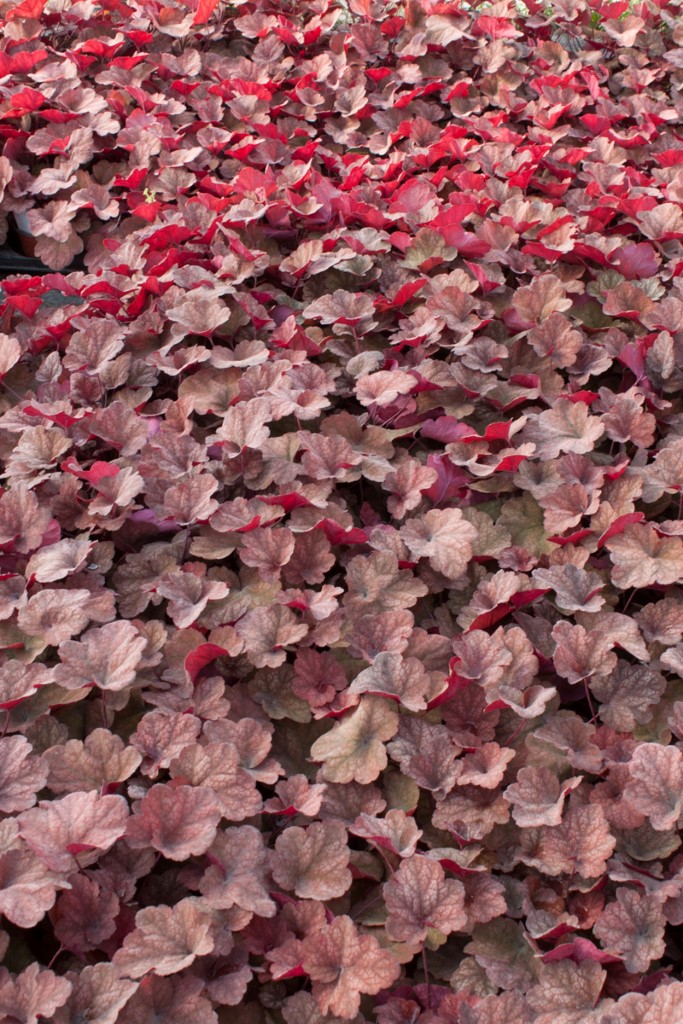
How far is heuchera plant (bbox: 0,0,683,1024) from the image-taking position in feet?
4.36

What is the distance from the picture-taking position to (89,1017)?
3.96 ft

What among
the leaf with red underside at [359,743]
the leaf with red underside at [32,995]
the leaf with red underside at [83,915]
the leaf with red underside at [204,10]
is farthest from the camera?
the leaf with red underside at [204,10]

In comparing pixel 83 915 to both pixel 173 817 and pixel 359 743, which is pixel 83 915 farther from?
pixel 359 743

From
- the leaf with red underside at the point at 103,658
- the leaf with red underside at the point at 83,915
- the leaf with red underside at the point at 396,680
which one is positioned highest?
the leaf with red underside at the point at 103,658

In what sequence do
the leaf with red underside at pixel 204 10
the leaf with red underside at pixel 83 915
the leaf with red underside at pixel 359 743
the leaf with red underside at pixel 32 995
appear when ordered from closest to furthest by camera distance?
the leaf with red underside at pixel 32 995 → the leaf with red underside at pixel 83 915 → the leaf with red underside at pixel 359 743 → the leaf with red underside at pixel 204 10

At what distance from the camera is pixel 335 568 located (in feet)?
6.36

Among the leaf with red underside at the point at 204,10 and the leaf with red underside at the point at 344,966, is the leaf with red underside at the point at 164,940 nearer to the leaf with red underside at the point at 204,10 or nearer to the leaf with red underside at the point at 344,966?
the leaf with red underside at the point at 344,966

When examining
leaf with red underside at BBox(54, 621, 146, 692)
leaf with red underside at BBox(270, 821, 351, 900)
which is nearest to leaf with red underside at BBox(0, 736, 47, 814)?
leaf with red underside at BBox(54, 621, 146, 692)

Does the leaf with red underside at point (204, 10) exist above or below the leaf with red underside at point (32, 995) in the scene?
above

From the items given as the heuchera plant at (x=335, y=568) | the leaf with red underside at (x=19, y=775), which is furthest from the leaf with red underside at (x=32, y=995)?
the leaf with red underside at (x=19, y=775)

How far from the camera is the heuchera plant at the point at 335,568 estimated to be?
1329 millimetres

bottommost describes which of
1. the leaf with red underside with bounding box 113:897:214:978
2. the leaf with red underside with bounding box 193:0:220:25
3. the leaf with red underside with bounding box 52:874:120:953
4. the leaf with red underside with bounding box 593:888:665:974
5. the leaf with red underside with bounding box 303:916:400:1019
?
the leaf with red underside with bounding box 593:888:665:974

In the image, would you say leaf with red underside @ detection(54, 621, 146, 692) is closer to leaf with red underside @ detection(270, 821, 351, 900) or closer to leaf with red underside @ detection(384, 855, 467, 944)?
leaf with red underside @ detection(270, 821, 351, 900)

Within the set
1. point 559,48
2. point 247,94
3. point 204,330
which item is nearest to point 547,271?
point 204,330
